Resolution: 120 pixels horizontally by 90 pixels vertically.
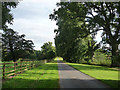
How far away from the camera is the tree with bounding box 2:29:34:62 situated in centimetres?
4503

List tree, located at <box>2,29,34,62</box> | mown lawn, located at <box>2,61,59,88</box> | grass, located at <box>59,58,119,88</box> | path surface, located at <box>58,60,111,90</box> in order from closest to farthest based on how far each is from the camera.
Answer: mown lawn, located at <box>2,61,59,88</box>
path surface, located at <box>58,60,111,90</box>
grass, located at <box>59,58,119,88</box>
tree, located at <box>2,29,34,62</box>

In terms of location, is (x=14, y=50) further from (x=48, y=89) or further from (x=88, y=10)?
(x=48, y=89)

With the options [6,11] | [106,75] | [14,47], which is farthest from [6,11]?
[14,47]

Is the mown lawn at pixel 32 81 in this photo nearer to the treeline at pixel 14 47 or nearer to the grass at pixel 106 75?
the grass at pixel 106 75

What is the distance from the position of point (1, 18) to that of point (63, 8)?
18.0 m

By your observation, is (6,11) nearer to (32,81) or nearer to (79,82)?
(32,81)

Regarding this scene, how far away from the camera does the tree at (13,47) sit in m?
45.0

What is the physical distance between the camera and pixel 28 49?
4869 centimetres

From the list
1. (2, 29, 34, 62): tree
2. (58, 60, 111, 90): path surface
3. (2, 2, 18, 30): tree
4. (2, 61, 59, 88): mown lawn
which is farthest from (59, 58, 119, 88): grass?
(2, 29, 34, 62): tree

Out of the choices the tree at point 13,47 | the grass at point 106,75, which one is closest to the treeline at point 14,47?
the tree at point 13,47

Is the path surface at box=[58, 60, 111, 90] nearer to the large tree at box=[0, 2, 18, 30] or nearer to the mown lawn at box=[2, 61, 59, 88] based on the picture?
the mown lawn at box=[2, 61, 59, 88]

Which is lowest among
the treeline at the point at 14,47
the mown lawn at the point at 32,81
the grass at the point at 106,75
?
the grass at the point at 106,75

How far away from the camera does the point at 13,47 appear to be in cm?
4669

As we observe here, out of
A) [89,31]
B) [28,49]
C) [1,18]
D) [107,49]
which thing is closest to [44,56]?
[28,49]
